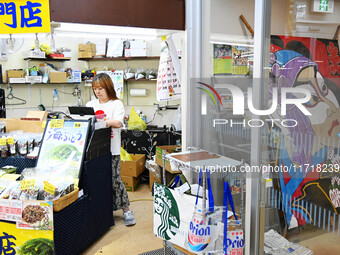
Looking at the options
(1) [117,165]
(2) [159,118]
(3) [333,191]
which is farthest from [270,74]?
(2) [159,118]

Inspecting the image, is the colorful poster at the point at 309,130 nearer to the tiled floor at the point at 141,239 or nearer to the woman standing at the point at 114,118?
the tiled floor at the point at 141,239

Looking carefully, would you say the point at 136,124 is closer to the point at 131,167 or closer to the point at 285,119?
the point at 131,167

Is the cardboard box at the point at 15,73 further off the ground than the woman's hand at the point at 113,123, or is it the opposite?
the cardboard box at the point at 15,73

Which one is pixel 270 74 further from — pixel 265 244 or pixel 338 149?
pixel 265 244

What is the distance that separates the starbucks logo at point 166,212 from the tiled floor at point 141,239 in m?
0.70

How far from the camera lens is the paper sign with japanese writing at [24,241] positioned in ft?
7.92

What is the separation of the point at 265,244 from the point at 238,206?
1.29 ft

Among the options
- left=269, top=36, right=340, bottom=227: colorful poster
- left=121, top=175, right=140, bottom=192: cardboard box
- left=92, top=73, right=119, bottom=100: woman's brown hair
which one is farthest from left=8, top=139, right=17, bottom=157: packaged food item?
left=269, top=36, right=340, bottom=227: colorful poster

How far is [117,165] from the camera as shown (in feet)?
11.3

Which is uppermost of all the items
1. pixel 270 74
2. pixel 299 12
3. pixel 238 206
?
pixel 299 12

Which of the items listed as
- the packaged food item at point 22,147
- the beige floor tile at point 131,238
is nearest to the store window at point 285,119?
the beige floor tile at point 131,238

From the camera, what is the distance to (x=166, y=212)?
2326 mm

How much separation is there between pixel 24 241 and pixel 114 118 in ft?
4.57

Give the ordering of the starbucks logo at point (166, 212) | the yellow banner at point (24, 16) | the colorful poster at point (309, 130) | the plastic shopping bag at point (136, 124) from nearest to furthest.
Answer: the colorful poster at point (309, 130) < the starbucks logo at point (166, 212) < the yellow banner at point (24, 16) < the plastic shopping bag at point (136, 124)
